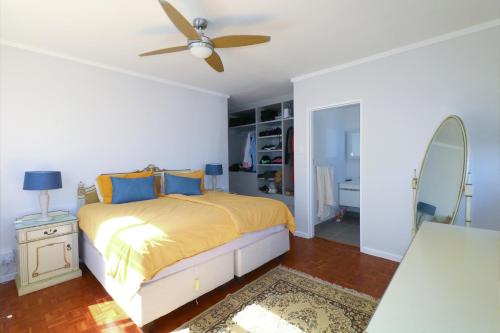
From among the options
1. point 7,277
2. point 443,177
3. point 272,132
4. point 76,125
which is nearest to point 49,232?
point 7,277

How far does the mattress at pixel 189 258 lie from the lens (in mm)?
1856

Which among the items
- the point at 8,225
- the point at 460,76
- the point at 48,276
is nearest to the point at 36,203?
the point at 8,225

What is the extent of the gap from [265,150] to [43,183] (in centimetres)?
366

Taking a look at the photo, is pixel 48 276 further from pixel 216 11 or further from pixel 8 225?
pixel 216 11

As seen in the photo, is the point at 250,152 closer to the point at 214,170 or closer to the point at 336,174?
the point at 214,170

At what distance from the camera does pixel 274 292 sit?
7.15 ft

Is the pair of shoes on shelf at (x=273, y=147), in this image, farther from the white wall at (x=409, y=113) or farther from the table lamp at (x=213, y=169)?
the white wall at (x=409, y=113)

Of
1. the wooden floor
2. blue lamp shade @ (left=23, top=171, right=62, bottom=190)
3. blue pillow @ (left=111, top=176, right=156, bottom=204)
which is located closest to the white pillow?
blue pillow @ (left=111, top=176, right=156, bottom=204)

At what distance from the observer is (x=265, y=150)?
5.09m

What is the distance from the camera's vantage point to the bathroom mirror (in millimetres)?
1659

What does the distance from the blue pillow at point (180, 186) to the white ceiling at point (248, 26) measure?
5.16 ft

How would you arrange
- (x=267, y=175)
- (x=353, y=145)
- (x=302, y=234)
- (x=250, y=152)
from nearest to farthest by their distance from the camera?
(x=302, y=234) → (x=353, y=145) → (x=267, y=175) → (x=250, y=152)

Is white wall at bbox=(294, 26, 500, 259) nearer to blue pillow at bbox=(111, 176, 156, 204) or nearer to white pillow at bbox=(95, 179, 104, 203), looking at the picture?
blue pillow at bbox=(111, 176, 156, 204)

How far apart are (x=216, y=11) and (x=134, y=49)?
1.24 metres
